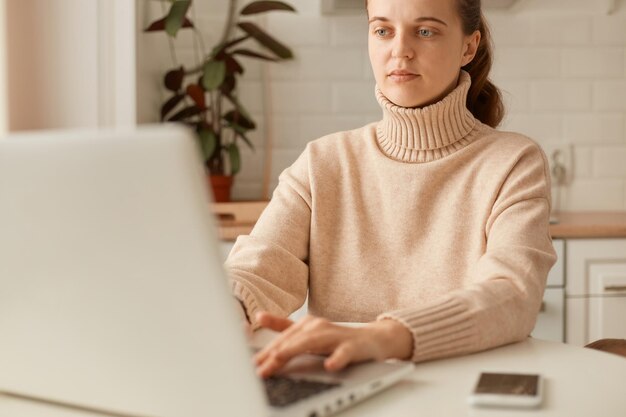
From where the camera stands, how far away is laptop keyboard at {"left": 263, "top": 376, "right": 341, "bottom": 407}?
830 millimetres

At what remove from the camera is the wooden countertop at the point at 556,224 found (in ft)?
8.34

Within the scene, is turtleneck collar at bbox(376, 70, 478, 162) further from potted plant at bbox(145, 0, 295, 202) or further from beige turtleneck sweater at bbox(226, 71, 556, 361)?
potted plant at bbox(145, 0, 295, 202)

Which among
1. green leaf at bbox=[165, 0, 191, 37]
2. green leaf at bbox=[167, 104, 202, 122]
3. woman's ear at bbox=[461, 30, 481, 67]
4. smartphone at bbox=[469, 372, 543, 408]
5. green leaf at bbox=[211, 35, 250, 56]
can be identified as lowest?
smartphone at bbox=[469, 372, 543, 408]

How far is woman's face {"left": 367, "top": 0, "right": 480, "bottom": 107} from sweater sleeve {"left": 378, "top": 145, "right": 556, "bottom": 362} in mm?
229

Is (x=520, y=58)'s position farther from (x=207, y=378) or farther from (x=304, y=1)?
(x=207, y=378)

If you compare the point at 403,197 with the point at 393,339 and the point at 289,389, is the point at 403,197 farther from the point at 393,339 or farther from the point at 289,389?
the point at 289,389

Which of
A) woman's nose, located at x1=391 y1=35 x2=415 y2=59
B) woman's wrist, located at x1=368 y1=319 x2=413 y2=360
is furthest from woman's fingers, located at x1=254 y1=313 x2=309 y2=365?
woman's nose, located at x1=391 y1=35 x2=415 y2=59

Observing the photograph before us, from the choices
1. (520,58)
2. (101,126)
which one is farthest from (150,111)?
(520,58)

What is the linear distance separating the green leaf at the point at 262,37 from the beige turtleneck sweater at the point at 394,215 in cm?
116

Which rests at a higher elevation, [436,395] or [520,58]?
[520,58]

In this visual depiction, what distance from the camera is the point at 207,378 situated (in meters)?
0.70

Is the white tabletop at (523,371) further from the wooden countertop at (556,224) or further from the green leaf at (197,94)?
the green leaf at (197,94)

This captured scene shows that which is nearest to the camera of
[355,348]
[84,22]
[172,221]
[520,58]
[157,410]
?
[172,221]

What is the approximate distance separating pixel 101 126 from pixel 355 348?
1.79 meters
